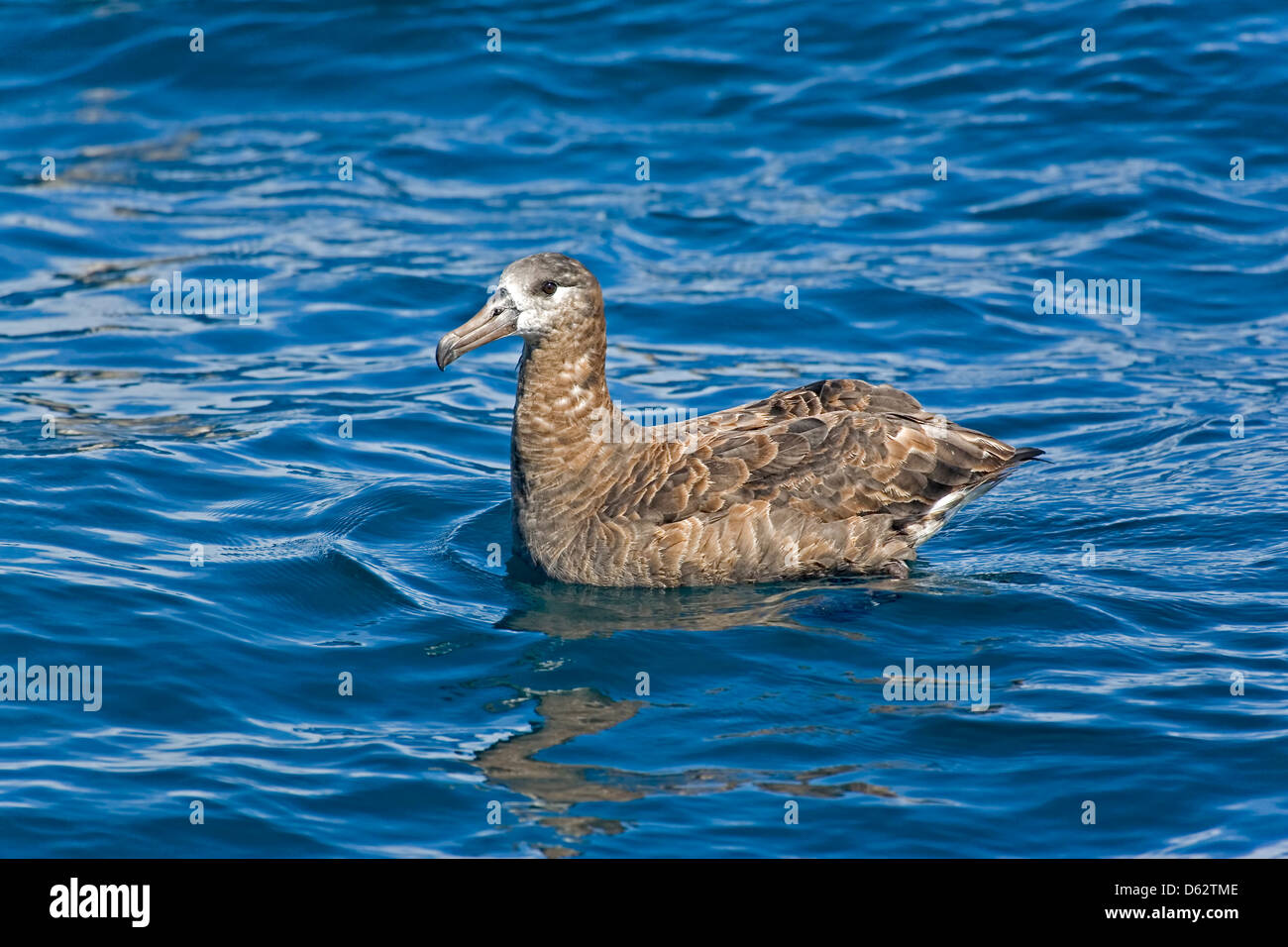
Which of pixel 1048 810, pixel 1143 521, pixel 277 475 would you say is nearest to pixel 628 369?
pixel 277 475

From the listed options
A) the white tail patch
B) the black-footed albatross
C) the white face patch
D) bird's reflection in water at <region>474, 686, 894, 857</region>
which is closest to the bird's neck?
the black-footed albatross

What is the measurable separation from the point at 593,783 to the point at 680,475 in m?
2.66

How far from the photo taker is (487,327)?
31.1 feet

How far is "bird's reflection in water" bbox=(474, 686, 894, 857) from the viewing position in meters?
7.25

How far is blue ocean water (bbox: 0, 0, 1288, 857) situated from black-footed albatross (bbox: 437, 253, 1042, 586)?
0.81 ft

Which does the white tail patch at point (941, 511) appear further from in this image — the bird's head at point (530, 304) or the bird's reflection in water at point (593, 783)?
the bird's reflection in water at point (593, 783)

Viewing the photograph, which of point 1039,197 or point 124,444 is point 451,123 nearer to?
point 1039,197

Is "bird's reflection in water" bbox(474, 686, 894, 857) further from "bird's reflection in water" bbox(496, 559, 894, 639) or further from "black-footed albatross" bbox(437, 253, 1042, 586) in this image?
"black-footed albatross" bbox(437, 253, 1042, 586)

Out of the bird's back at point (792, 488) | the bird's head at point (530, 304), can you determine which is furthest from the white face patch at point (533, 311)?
the bird's back at point (792, 488)

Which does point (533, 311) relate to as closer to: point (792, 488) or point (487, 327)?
point (487, 327)

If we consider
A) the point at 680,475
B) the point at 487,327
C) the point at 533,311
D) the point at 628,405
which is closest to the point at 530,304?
the point at 533,311

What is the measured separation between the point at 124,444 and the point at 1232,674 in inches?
319

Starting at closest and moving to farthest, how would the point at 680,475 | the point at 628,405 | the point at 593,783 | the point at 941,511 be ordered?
1. the point at 593,783
2. the point at 680,475
3. the point at 941,511
4. the point at 628,405

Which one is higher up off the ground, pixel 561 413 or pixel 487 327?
pixel 487 327
